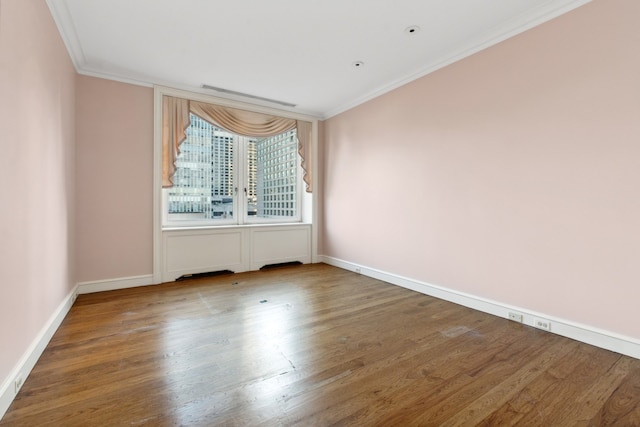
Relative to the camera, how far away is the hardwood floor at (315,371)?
1.47 metres

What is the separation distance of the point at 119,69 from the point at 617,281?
5.14 metres

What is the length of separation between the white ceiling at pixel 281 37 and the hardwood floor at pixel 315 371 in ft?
8.64

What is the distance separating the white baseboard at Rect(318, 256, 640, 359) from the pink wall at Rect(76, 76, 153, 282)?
3242 mm

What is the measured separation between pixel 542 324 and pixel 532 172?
129cm

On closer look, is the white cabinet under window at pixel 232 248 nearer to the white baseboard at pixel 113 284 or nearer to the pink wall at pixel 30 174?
the white baseboard at pixel 113 284

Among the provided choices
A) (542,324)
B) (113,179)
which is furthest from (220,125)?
(542,324)

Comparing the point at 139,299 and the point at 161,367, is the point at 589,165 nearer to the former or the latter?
the point at 161,367

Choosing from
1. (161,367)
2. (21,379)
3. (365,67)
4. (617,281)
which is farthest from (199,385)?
(365,67)

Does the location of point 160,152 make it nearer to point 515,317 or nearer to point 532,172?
point 532,172

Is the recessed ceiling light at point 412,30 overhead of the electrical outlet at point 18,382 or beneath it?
overhead

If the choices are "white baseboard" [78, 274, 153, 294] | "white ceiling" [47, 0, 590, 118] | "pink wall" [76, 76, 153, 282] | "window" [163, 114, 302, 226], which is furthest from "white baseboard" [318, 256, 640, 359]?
"pink wall" [76, 76, 153, 282]

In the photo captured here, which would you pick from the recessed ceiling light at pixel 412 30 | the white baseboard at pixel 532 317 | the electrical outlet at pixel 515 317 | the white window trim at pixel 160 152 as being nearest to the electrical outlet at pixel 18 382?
the white window trim at pixel 160 152

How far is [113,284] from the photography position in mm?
3580

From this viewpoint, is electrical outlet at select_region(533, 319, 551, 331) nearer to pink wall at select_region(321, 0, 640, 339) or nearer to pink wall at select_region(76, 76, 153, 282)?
pink wall at select_region(321, 0, 640, 339)
